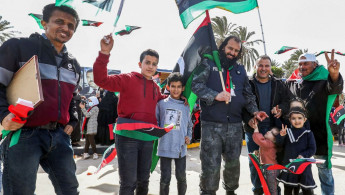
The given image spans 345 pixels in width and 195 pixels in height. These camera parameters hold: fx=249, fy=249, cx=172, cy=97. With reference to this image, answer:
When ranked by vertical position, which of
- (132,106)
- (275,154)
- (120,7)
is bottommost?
(275,154)

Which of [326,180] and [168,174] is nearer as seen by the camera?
[168,174]

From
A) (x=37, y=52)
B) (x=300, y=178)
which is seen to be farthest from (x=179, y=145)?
(x=37, y=52)

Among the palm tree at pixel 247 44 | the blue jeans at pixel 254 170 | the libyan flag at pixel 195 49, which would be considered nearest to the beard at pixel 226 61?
the libyan flag at pixel 195 49

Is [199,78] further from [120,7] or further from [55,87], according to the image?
[55,87]

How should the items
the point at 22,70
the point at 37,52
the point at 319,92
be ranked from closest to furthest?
1. the point at 22,70
2. the point at 37,52
3. the point at 319,92

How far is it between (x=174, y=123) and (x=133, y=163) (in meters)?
0.90

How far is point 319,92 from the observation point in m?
3.66

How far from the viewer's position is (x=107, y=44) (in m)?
2.43

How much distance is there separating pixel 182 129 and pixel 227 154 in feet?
2.42

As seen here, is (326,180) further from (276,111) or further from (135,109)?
(135,109)

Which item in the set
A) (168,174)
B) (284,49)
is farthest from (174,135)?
(284,49)

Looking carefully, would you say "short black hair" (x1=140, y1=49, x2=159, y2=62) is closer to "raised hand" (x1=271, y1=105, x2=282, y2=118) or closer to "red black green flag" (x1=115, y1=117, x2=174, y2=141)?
"red black green flag" (x1=115, y1=117, x2=174, y2=141)

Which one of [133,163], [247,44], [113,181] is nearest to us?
[133,163]

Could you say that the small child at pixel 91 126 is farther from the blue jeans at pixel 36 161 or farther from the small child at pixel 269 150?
the small child at pixel 269 150
